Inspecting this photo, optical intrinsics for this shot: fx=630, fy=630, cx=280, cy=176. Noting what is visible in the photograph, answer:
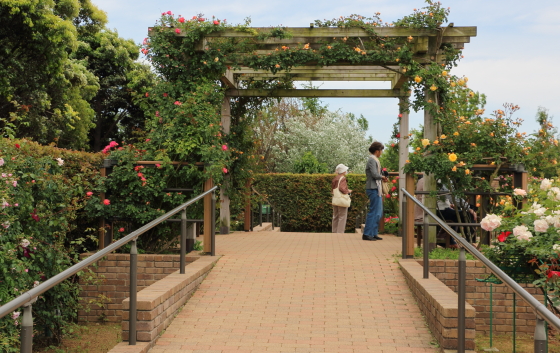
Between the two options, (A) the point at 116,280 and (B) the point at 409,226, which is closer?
(B) the point at 409,226

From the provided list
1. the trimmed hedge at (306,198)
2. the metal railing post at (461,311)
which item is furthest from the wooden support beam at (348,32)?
the trimmed hedge at (306,198)

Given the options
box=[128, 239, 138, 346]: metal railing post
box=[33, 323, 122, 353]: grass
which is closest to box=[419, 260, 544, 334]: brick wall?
box=[33, 323, 122, 353]: grass

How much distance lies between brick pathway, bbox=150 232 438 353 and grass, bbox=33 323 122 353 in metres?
1.38

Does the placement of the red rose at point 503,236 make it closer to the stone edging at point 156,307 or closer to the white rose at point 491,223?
the white rose at point 491,223

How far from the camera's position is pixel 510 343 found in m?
7.38

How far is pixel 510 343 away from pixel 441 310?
9.80ft

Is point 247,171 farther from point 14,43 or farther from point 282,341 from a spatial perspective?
point 14,43

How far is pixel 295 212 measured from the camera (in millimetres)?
18719

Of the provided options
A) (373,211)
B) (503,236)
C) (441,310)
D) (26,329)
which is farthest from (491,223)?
(373,211)

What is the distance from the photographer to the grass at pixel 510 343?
276 inches

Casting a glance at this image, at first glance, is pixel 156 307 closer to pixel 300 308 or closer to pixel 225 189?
pixel 300 308

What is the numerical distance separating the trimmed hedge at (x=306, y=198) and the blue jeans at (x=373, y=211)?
7.18m

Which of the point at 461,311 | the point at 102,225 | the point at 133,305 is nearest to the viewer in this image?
the point at 461,311

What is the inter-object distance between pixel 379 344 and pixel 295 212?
1370 centimetres
